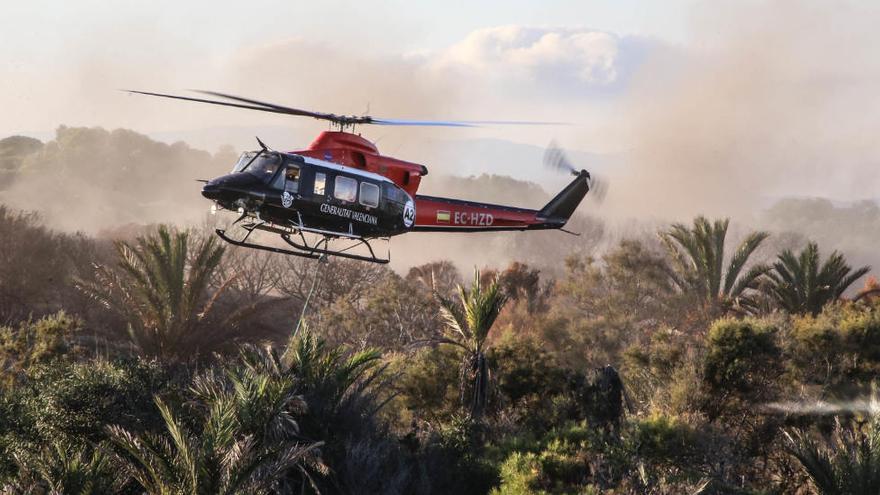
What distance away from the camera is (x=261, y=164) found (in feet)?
45.4

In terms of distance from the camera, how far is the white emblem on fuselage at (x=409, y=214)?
1559cm

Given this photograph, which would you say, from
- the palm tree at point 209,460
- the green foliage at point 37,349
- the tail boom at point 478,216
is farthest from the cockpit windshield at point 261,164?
the green foliage at point 37,349

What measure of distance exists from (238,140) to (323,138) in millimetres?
133586

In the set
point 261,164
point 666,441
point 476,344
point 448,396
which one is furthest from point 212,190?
point 666,441

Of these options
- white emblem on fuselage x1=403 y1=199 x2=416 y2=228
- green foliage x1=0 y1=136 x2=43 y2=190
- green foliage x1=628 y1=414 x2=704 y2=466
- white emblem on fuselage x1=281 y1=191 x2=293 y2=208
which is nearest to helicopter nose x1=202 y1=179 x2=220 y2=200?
white emblem on fuselage x1=281 y1=191 x2=293 y2=208

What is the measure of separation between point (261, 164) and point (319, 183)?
3.10ft

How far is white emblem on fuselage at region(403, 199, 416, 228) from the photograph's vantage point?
15.6 meters

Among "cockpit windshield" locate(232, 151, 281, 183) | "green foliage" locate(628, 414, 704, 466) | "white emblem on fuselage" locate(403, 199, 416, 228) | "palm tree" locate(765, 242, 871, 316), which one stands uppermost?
"cockpit windshield" locate(232, 151, 281, 183)

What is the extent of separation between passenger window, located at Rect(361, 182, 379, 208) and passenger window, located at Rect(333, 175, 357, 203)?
168 mm

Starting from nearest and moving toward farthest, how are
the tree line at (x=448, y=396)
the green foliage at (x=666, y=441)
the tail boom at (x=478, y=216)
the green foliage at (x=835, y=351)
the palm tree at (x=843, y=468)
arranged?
the tree line at (x=448, y=396) → the palm tree at (x=843, y=468) → the green foliage at (x=666, y=441) → the tail boom at (x=478, y=216) → the green foliage at (x=835, y=351)

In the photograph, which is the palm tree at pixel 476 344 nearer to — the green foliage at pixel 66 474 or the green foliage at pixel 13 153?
the green foliage at pixel 66 474

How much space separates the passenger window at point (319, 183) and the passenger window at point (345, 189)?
22cm

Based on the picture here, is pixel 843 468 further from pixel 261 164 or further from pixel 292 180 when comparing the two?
pixel 261 164

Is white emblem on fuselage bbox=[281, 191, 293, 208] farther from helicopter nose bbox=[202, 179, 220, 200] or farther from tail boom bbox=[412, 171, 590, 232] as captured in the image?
tail boom bbox=[412, 171, 590, 232]
